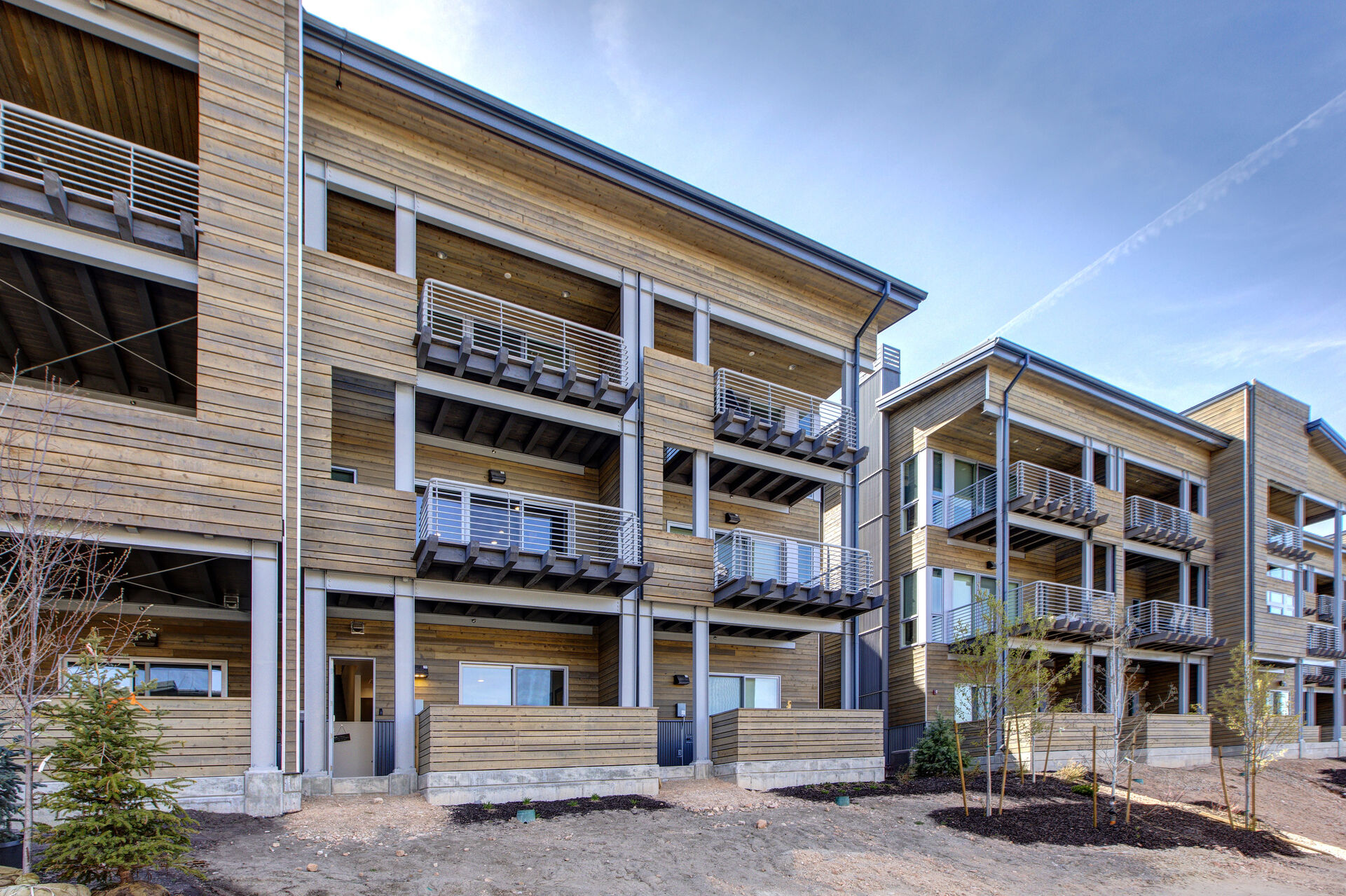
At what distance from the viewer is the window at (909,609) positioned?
23.6 metres

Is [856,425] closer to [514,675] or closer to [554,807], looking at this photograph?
[514,675]

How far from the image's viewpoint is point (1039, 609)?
23.9 metres

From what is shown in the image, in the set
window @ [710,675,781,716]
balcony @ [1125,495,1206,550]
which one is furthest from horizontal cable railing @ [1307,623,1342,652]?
window @ [710,675,781,716]

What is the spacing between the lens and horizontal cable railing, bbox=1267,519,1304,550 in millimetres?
30156

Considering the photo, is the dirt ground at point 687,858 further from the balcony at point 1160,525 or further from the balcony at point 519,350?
the balcony at point 1160,525

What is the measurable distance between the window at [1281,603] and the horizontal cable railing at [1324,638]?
3.09 feet

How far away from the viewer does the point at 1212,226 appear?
3956cm

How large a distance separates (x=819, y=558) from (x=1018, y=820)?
26.1ft

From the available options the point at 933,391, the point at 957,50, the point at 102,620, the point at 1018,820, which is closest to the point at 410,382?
the point at 102,620

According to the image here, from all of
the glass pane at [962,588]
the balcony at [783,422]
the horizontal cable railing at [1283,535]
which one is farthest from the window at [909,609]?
the horizontal cable railing at [1283,535]

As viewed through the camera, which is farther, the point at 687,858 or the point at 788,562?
the point at 788,562

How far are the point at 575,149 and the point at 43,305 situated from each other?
933 centimetres

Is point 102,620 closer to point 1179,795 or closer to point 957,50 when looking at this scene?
point 1179,795

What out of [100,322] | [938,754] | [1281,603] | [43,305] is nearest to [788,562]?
[938,754]
